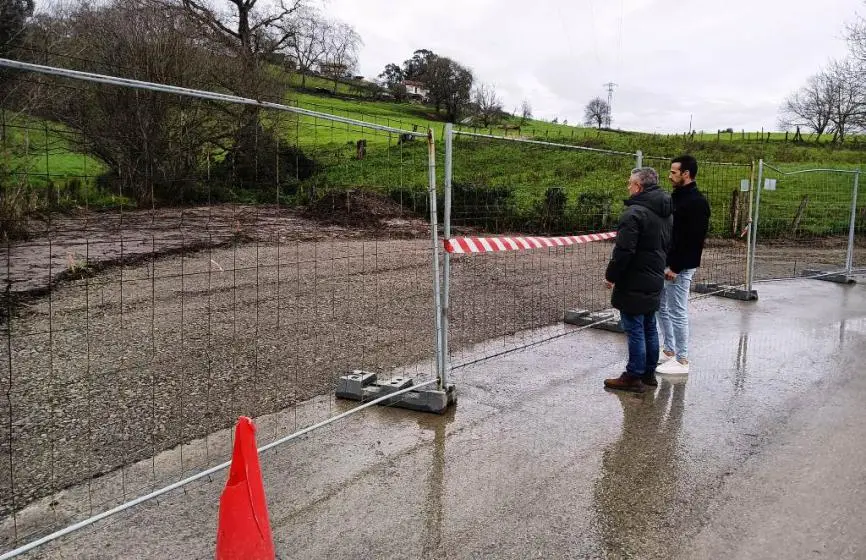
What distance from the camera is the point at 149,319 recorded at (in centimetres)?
770

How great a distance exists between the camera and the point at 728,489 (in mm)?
3719

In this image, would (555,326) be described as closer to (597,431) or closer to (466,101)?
(597,431)

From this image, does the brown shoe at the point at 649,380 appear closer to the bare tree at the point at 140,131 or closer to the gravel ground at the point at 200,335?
the gravel ground at the point at 200,335

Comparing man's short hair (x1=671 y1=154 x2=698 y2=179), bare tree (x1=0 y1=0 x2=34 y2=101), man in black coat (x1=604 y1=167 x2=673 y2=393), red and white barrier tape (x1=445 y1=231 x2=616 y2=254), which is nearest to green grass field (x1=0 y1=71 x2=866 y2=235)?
red and white barrier tape (x1=445 y1=231 x2=616 y2=254)

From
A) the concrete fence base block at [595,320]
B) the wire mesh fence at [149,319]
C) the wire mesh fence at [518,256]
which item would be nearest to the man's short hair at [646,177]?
the wire mesh fence at [518,256]

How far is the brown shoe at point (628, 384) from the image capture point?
5457mm

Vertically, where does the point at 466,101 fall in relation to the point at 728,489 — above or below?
above

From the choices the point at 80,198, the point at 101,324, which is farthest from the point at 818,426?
the point at 101,324

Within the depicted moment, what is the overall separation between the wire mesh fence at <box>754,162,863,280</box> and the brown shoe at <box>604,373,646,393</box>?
10287 mm

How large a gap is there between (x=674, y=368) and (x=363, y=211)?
1486 cm

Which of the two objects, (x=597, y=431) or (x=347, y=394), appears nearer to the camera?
(x=597, y=431)

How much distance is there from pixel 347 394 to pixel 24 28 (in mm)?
12739

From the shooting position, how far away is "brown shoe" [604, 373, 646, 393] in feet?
17.9

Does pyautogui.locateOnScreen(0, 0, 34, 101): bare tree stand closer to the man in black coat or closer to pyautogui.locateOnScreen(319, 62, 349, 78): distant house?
the man in black coat
